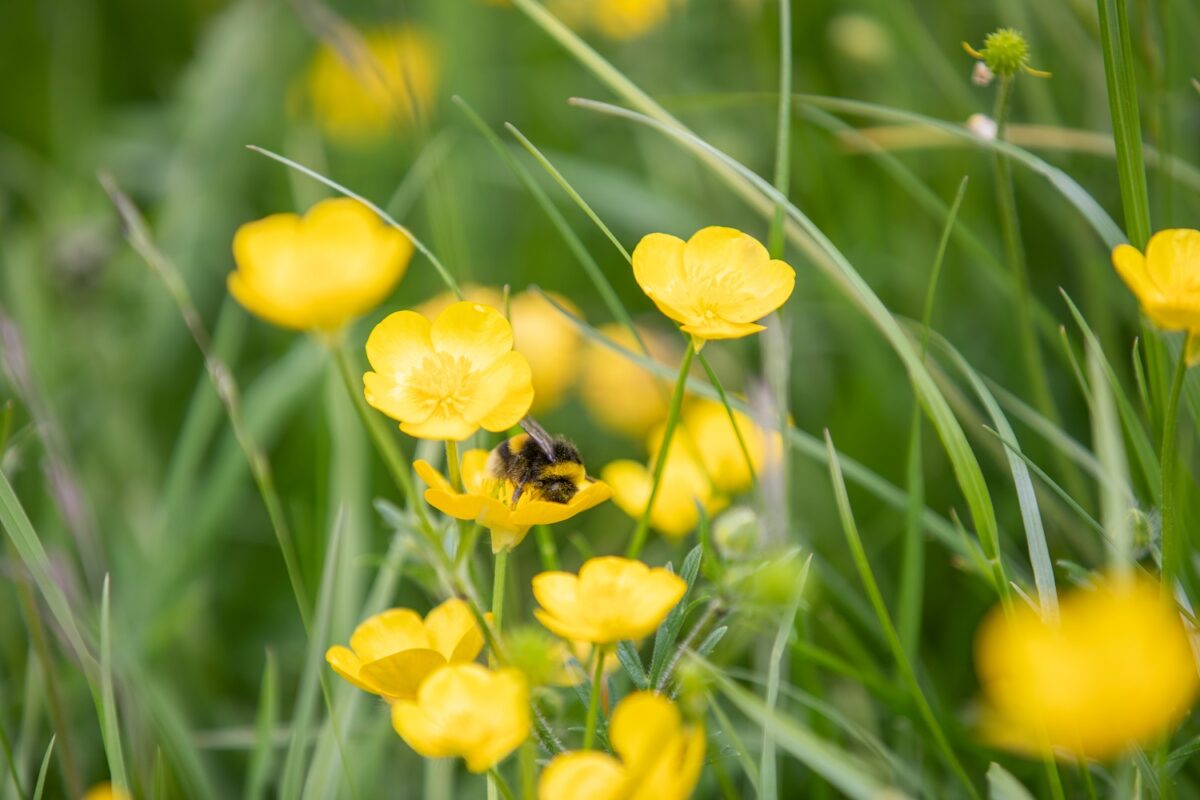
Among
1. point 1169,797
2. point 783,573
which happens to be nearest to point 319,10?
point 783,573

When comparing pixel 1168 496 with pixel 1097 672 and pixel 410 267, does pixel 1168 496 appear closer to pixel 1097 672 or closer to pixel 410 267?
pixel 1097 672

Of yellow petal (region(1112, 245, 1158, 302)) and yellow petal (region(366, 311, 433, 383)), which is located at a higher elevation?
yellow petal (region(1112, 245, 1158, 302))

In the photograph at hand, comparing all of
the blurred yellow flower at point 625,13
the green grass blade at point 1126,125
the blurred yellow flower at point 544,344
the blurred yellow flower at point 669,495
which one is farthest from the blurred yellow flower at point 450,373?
the blurred yellow flower at point 625,13

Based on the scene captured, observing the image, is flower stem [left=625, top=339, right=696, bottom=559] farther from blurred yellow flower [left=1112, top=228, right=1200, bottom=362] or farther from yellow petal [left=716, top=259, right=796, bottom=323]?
blurred yellow flower [left=1112, top=228, right=1200, bottom=362]

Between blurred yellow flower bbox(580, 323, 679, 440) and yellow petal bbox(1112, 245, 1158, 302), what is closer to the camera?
yellow petal bbox(1112, 245, 1158, 302)

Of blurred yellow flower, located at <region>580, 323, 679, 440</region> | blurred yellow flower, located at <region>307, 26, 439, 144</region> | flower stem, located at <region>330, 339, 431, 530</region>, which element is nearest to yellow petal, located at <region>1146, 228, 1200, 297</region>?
flower stem, located at <region>330, 339, 431, 530</region>

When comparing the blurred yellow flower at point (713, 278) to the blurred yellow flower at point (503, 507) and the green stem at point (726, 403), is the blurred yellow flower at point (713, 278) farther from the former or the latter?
the blurred yellow flower at point (503, 507)

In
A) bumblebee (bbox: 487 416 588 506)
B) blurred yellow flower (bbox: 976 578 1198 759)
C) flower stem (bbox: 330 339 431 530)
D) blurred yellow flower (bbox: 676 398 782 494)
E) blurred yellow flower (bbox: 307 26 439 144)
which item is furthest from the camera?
blurred yellow flower (bbox: 307 26 439 144)

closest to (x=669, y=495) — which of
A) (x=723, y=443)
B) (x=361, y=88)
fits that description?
(x=723, y=443)
